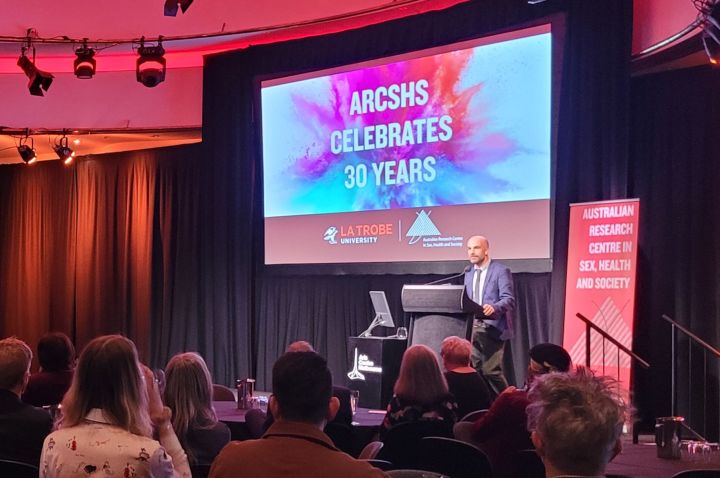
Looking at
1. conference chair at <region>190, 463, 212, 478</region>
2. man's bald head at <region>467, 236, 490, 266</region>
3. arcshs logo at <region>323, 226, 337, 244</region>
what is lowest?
conference chair at <region>190, 463, 212, 478</region>

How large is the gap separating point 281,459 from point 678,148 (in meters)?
5.90

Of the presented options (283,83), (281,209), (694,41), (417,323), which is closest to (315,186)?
(281,209)

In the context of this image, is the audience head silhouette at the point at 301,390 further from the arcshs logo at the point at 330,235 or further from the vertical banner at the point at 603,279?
the arcshs logo at the point at 330,235

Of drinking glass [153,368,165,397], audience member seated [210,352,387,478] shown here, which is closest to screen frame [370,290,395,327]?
drinking glass [153,368,165,397]

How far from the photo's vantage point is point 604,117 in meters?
6.86

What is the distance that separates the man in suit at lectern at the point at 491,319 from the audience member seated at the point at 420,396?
2.73 meters

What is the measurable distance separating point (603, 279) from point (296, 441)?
194 inches

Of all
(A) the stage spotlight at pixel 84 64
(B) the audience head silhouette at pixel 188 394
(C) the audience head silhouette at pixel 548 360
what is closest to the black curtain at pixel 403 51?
(A) the stage spotlight at pixel 84 64

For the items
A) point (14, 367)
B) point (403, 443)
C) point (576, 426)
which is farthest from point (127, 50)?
point (576, 426)

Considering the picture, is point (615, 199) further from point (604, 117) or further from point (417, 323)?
point (417, 323)

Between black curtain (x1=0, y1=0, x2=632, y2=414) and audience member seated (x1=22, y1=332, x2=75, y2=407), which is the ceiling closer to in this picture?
black curtain (x1=0, y1=0, x2=632, y2=414)

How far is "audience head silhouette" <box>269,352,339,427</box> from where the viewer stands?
2047mm

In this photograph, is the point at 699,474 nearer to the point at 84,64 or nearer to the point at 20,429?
the point at 20,429

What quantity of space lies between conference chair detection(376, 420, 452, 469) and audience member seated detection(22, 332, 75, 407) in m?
1.75
